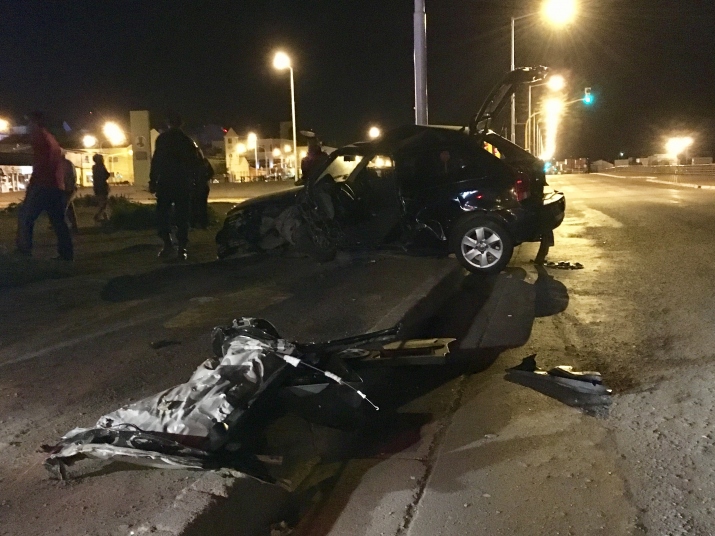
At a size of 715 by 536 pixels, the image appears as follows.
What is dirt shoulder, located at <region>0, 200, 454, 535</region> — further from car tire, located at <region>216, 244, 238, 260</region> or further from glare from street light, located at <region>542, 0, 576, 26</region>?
glare from street light, located at <region>542, 0, 576, 26</region>

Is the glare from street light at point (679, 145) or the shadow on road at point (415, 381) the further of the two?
the glare from street light at point (679, 145)

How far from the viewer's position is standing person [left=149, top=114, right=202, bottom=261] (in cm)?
968

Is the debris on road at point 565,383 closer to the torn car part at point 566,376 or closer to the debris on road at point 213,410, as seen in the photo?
the torn car part at point 566,376

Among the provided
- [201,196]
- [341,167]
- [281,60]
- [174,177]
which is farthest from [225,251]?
[281,60]

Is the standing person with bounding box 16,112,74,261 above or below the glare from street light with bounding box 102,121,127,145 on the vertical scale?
below

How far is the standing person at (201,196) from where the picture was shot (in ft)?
38.9

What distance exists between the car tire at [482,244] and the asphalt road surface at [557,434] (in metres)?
0.63

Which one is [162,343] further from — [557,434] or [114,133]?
[114,133]

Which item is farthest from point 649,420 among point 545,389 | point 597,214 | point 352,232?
point 597,214

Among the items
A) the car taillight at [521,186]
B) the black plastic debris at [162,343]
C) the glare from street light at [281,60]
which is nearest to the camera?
the black plastic debris at [162,343]

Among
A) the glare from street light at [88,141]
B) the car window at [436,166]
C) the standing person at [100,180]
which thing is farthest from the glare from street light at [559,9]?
the glare from street light at [88,141]

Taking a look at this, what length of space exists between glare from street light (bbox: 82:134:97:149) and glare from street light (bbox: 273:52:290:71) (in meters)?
32.5

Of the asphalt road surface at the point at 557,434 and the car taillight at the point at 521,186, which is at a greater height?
the car taillight at the point at 521,186

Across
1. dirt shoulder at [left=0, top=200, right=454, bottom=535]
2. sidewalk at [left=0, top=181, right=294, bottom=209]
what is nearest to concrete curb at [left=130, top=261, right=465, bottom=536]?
dirt shoulder at [left=0, top=200, right=454, bottom=535]
